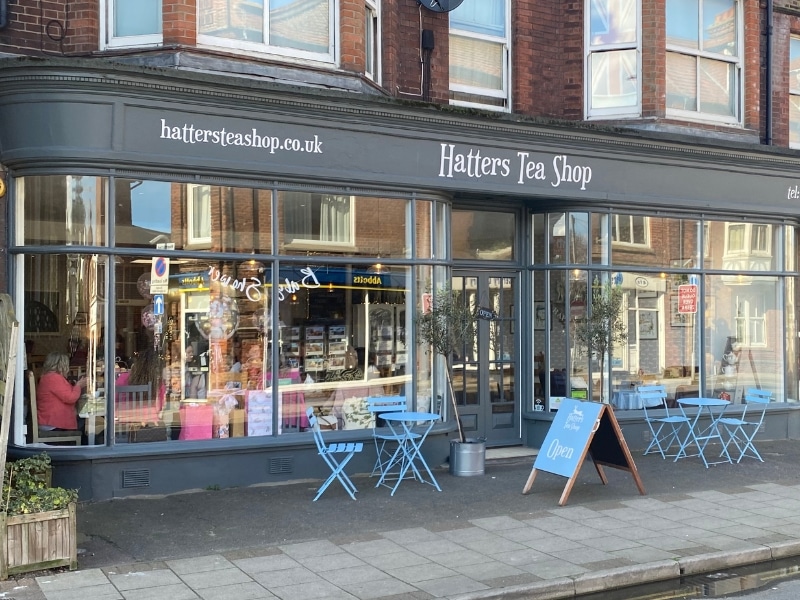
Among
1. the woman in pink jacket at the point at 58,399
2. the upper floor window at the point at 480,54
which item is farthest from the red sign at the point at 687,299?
the woman in pink jacket at the point at 58,399

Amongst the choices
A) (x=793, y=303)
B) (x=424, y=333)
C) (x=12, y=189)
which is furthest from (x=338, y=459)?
(x=793, y=303)

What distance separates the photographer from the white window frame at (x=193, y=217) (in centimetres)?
921

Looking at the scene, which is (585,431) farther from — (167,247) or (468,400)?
(167,247)

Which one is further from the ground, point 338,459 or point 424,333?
point 424,333

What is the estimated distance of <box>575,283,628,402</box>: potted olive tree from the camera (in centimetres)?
1106

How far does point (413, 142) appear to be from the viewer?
33.7 ft

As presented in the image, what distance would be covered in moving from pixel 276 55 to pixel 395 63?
1855 millimetres

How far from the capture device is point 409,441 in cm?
1027

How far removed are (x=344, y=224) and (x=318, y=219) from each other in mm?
339

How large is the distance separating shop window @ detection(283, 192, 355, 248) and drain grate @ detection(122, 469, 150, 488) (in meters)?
2.94

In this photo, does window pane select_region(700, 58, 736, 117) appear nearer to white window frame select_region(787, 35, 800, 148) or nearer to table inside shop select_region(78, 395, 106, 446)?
white window frame select_region(787, 35, 800, 148)

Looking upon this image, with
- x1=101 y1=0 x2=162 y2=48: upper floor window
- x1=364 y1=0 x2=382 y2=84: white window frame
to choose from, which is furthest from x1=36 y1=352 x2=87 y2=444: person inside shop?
x1=364 y1=0 x2=382 y2=84: white window frame

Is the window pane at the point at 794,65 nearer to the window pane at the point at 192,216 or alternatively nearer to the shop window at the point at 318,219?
the shop window at the point at 318,219

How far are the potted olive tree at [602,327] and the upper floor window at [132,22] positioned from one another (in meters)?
6.20
